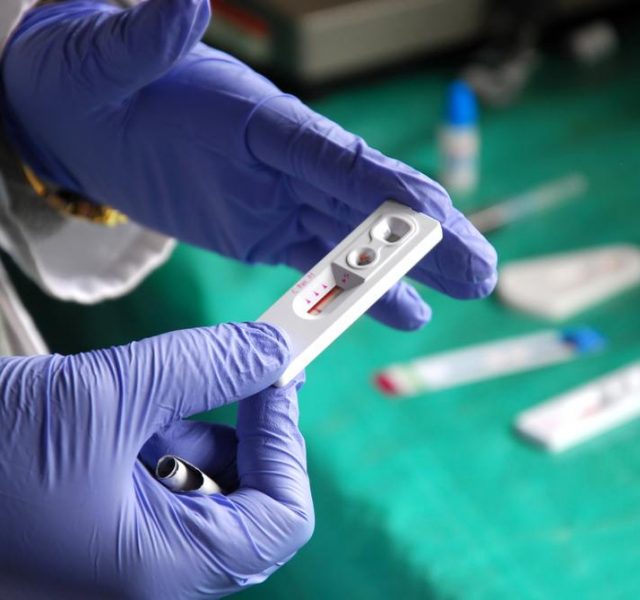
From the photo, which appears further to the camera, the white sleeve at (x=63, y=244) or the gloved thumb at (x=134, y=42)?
the white sleeve at (x=63, y=244)

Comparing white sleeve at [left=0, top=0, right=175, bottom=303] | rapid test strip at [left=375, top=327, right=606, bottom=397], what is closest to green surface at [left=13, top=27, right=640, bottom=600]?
rapid test strip at [left=375, top=327, right=606, bottom=397]

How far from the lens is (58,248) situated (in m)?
0.75

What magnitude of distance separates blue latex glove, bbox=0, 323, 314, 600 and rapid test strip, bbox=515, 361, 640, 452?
0.35 metres

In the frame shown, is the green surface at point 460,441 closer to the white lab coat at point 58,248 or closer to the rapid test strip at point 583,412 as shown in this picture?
the rapid test strip at point 583,412

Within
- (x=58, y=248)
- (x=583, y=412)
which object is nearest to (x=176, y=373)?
(x=58, y=248)

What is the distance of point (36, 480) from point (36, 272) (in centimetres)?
31

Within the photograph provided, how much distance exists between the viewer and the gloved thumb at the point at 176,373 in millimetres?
455

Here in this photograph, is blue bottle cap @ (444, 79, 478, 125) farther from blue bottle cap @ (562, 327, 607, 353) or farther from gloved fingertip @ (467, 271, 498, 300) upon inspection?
gloved fingertip @ (467, 271, 498, 300)

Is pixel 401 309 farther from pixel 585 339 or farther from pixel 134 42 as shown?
pixel 585 339

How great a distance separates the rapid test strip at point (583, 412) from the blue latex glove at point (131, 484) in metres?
0.35

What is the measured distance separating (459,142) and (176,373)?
25.2 inches

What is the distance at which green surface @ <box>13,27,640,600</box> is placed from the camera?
70cm

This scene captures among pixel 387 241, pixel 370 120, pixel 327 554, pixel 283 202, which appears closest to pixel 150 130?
pixel 283 202

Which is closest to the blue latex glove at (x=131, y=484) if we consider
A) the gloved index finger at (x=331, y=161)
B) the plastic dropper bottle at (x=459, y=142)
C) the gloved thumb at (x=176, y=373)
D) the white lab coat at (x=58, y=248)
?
the gloved thumb at (x=176, y=373)
